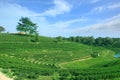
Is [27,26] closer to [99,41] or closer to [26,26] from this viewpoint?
[26,26]

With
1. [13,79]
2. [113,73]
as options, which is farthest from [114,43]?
[13,79]

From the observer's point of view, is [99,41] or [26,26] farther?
[99,41]

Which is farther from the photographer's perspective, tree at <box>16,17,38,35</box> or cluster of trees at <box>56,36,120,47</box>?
cluster of trees at <box>56,36,120,47</box>

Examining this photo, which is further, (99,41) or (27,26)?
(99,41)

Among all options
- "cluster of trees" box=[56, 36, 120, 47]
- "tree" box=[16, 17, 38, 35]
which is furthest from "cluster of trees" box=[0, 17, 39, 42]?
"cluster of trees" box=[56, 36, 120, 47]

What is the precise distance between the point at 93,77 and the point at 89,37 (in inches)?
5834

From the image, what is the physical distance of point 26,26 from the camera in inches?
5487

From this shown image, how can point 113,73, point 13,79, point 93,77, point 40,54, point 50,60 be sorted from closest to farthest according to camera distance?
1. point 13,79
2. point 93,77
3. point 113,73
4. point 50,60
5. point 40,54

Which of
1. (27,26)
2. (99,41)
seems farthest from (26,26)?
(99,41)

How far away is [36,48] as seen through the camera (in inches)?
4063

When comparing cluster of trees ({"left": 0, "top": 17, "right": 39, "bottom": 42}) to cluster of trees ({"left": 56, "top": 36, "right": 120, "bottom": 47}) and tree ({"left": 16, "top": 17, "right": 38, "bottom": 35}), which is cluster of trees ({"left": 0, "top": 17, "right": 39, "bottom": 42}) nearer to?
tree ({"left": 16, "top": 17, "right": 38, "bottom": 35})

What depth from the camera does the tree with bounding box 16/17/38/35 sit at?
5477 inches

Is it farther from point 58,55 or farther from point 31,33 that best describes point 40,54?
point 31,33

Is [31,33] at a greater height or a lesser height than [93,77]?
greater
